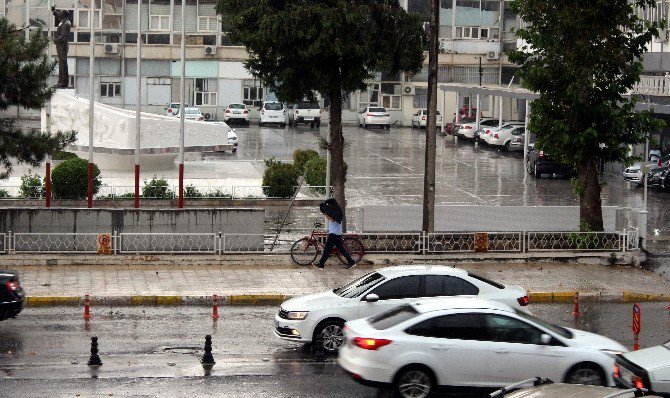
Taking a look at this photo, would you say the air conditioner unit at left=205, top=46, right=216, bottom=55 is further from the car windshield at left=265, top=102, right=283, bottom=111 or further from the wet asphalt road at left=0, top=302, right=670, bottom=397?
the wet asphalt road at left=0, top=302, right=670, bottom=397

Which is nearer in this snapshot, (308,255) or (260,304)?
(260,304)

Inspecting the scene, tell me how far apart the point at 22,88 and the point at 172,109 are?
1619 inches

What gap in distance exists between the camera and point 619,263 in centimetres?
2664

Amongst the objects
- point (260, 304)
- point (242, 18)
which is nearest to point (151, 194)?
point (242, 18)

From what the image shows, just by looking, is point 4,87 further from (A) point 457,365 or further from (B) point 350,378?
(A) point 457,365

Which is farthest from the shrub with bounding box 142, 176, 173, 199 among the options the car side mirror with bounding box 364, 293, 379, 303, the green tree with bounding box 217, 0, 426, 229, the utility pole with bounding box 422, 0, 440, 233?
the car side mirror with bounding box 364, 293, 379, 303

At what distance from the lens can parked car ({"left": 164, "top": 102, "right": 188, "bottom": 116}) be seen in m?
64.6

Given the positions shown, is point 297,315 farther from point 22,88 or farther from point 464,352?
point 22,88

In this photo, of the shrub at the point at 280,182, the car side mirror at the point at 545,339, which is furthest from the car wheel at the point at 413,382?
the shrub at the point at 280,182

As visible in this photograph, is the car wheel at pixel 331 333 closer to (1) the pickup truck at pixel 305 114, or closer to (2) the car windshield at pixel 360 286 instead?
(2) the car windshield at pixel 360 286

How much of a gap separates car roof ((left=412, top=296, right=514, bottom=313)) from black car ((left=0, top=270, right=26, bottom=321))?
273 inches

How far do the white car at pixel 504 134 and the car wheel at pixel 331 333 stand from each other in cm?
4145

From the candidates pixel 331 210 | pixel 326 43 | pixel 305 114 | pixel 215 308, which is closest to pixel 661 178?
pixel 326 43

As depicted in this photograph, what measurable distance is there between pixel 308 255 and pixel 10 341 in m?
8.66
